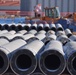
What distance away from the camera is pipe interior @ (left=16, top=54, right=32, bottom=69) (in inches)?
236

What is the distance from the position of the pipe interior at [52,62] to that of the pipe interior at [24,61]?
40cm

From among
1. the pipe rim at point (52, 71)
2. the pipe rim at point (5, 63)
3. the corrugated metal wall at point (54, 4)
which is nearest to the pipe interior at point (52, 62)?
the pipe rim at point (52, 71)

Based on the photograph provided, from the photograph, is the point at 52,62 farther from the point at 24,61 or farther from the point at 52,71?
the point at 24,61

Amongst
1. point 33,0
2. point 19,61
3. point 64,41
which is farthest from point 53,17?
point 33,0

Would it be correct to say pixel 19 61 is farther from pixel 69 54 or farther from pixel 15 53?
pixel 69 54

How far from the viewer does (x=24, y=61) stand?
6.17m

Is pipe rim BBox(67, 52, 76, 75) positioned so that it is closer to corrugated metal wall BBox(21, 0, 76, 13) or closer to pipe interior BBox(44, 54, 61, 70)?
pipe interior BBox(44, 54, 61, 70)

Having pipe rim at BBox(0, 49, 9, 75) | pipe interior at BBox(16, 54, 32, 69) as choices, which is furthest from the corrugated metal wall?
pipe rim at BBox(0, 49, 9, 75)

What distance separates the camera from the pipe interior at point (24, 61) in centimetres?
599

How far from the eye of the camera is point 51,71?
5.71m

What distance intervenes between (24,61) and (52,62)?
66cm

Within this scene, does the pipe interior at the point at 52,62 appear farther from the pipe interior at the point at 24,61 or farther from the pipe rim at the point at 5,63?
the pipe rim at the point at 5,63

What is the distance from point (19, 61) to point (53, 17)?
18381mm

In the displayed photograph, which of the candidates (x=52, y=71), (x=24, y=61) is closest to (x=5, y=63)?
(x=24, y=61)
